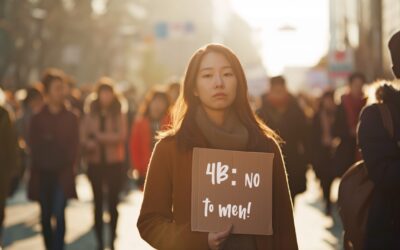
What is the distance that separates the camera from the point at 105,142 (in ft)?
38.2

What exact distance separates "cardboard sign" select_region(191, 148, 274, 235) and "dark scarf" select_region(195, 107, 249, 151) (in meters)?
0.08

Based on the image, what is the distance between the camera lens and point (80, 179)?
2639 cm

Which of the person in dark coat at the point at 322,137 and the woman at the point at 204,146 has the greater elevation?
the woman at the point at 204,146

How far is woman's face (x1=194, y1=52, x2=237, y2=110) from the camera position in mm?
4664

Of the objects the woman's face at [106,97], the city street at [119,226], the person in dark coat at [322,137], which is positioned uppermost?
the woman's face at [106,97]

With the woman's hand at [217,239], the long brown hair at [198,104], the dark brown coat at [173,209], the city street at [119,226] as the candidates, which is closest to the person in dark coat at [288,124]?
the city street at [119,226]

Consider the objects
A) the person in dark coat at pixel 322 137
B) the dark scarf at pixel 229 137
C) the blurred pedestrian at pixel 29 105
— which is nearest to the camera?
the dark scarf at pixel 229 137

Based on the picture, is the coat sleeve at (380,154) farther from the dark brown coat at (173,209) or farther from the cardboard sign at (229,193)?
the cardboard sign at (229,193)

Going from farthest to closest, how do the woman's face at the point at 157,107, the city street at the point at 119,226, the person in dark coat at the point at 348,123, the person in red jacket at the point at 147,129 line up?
the person in dark coat at the point at 348,123 → the city street at the point at 119,226 → the woman's face at the point at 157,107 → the person in red jacket at the point at 147,129

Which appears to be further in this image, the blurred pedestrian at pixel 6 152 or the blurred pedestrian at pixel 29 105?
the blurred pedestrian at pixel 29 105

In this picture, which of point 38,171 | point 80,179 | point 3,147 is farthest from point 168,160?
point 80,179

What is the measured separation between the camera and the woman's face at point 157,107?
1179cm

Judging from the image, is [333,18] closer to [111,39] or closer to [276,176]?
[111,39]

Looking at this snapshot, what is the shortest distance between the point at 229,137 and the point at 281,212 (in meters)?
0.43
